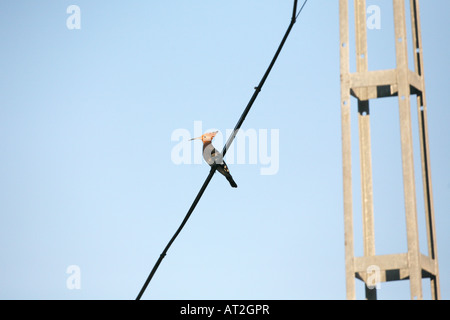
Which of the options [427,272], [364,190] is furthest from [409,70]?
[427,272]

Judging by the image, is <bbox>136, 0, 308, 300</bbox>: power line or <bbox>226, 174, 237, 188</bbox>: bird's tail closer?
<bbox>136, 0, 308, 300</bbox>: power line

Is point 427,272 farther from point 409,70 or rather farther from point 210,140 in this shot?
point 210,140

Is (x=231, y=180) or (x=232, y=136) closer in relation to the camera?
(x=232, y=136)

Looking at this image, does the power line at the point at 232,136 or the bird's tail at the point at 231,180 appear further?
the bird's tail at the point at 231,180

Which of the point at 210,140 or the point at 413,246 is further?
the point at 413,246

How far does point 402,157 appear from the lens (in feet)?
41.7
